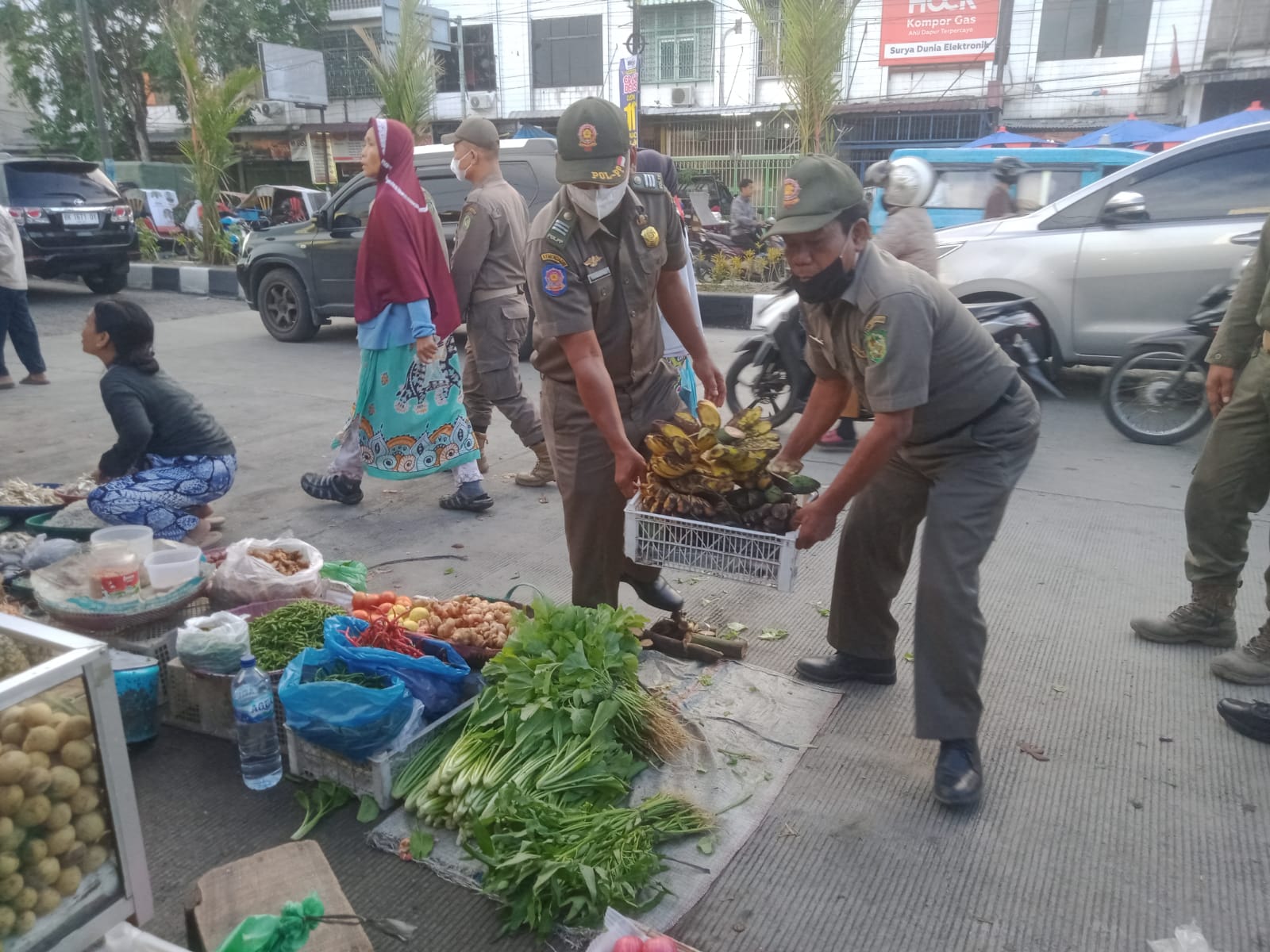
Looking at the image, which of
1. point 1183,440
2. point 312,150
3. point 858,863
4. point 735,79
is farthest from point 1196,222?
point 312,150

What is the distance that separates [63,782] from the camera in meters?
1.82

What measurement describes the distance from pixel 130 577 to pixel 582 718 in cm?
180

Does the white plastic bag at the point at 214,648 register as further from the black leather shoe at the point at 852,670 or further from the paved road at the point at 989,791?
the black leather shoe at the point at 852,670

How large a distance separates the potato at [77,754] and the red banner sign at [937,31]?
23.9 metres

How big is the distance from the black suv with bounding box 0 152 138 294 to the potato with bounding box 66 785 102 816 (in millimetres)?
12593

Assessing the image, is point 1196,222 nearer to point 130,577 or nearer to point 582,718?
point 582,718

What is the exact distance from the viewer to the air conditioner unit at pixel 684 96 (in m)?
24.8

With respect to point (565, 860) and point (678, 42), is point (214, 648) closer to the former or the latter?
point (565, 860)

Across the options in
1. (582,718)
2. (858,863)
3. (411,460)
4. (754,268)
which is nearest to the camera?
(858,863)

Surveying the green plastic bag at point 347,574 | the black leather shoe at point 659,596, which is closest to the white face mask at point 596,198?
the black leather shoe at point 659,596

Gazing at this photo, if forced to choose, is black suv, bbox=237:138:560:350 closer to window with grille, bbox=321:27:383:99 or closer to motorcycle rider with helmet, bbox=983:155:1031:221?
motorcycle rider with helmet, bbox=983:155:1031:221

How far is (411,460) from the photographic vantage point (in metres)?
5.25

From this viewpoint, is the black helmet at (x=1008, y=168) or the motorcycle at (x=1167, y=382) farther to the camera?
the black helmet at (x=1008, y=168)

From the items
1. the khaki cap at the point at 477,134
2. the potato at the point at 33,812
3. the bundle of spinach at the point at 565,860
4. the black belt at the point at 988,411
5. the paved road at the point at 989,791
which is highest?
the khaki cap at the point at 477,134
